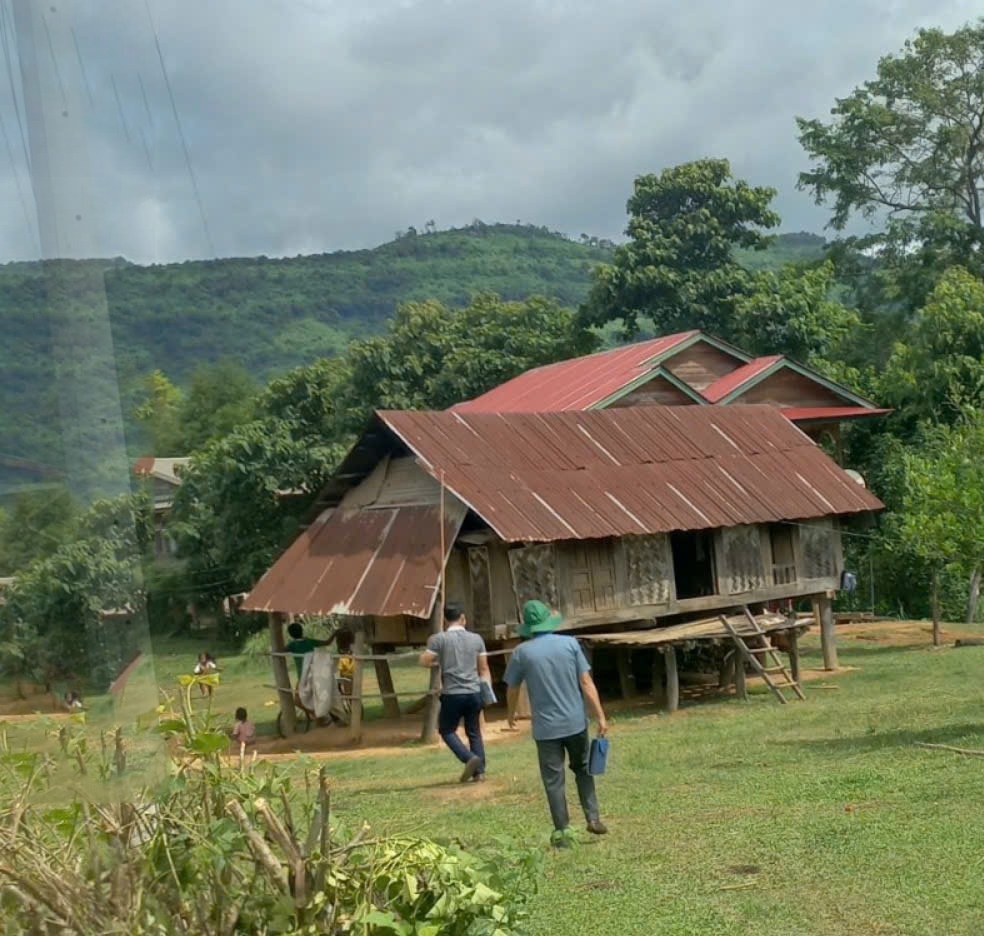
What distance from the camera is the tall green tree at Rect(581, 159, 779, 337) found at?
3953 cm

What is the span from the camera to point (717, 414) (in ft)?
78.7

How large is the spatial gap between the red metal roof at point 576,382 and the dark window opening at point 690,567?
4098 mm

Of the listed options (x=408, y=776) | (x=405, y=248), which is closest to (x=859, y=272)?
(x=408, y=776)

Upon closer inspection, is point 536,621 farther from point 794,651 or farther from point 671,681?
point 794,651

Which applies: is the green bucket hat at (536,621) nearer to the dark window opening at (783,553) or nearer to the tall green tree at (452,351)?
the dark window opening at (783,553)

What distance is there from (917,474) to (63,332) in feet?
62.8

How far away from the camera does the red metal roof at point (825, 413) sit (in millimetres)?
31516

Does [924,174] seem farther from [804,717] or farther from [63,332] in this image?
[63,332]

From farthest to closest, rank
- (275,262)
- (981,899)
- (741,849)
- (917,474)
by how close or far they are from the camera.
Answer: (275,262), (917,474), (741,849), (981,899)

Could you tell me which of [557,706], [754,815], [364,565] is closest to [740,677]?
[364,565]

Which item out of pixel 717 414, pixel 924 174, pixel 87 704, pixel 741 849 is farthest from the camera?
pixel 924 174

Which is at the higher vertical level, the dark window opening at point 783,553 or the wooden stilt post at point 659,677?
the dark window opening at point 783,553

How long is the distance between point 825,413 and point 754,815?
22572mm

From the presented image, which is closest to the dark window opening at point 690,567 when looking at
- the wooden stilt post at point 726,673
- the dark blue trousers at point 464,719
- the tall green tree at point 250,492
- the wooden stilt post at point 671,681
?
the wooden stilt post at point 726,673
